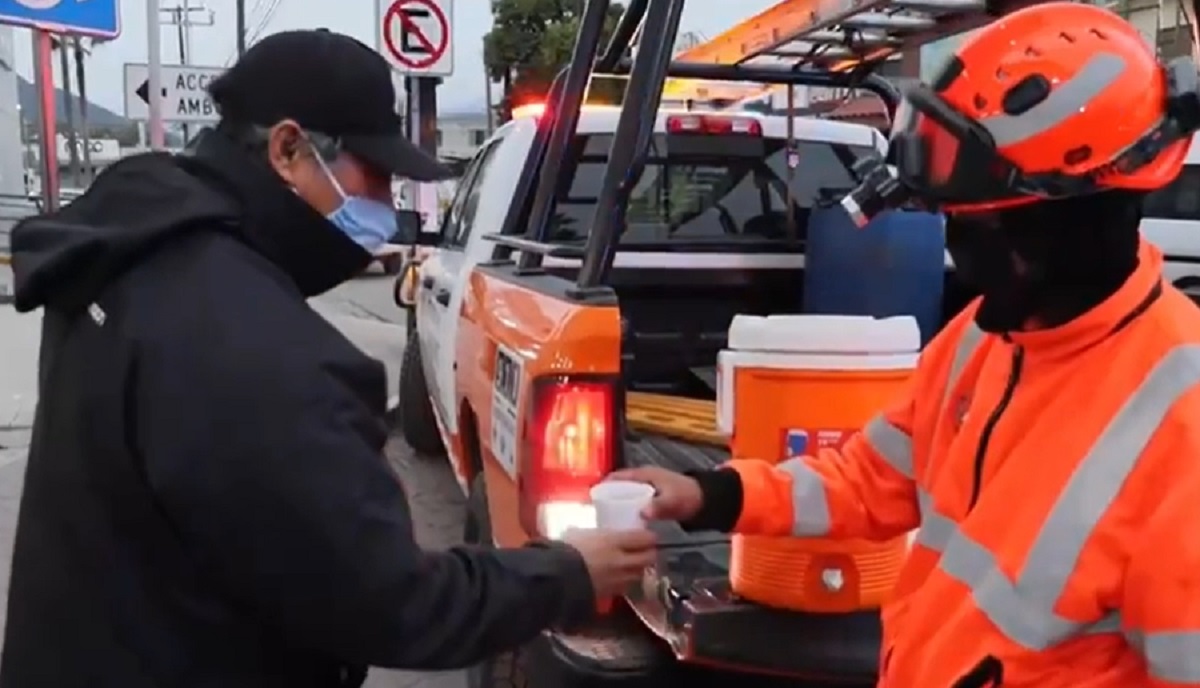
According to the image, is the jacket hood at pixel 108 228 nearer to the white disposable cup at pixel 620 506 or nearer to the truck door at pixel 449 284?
the white disposable cup at pixel 620 506

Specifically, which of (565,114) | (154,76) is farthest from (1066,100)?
(154,76)

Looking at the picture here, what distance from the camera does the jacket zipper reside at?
1.87m

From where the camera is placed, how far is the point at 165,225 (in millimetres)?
1800

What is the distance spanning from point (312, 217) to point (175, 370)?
0.33m

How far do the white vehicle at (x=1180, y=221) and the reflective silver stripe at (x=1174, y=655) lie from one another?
31.2ft

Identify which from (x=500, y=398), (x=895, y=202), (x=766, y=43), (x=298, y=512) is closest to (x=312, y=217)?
(x=298, y=512)

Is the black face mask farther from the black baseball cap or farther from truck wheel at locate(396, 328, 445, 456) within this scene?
truck wheel at locate(396, 328, 445, 456)

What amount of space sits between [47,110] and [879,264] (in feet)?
15.5

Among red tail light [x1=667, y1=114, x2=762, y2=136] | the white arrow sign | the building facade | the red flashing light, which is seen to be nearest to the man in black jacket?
the red flashing light

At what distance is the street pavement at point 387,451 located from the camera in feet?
16.6

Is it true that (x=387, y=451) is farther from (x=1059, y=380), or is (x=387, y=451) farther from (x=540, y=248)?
(x=1059, y=380)

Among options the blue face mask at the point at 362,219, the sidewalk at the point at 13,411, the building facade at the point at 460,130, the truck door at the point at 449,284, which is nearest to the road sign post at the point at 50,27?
the sidewalk at the point at 13,411

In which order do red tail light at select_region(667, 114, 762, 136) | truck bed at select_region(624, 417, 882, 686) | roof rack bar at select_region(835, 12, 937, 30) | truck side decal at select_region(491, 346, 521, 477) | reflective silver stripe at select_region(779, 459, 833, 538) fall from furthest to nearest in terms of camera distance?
red tail light at select_region(667, 114, 762, 136) < roof rack bar at select_region(835, 12, 937, 30) < truck side decal at select_region(491, 346, 521, 477) < truck bed at select_region(624, 417, 882, 686) < reflective silver stripe at select_region(779, 459, 833, 538)

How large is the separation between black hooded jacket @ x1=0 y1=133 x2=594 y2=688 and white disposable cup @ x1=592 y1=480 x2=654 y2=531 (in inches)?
16.2
